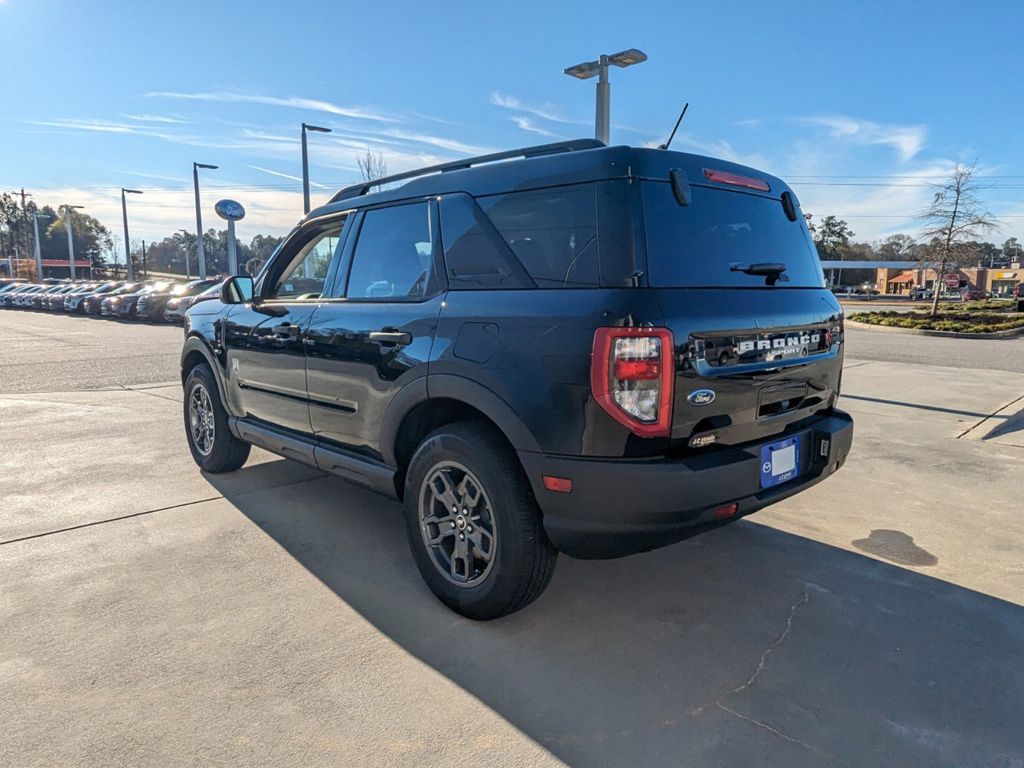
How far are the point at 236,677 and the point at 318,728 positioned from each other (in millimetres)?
497

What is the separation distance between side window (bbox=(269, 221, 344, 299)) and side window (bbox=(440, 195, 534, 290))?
3.44 feet

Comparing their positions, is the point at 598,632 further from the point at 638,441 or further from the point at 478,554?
the point at 638,441

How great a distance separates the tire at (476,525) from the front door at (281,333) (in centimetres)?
121

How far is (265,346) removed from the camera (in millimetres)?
4277

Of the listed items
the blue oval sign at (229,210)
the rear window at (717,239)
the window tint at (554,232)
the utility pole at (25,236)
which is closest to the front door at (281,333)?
the window tint at (554,232)

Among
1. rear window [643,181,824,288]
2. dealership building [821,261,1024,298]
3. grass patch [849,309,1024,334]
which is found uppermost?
dealership building [821,261,1024,298]

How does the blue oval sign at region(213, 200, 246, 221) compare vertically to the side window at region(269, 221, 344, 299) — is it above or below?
above

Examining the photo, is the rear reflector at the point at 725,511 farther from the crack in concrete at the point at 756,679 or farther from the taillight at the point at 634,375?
the crack in concrete at the point at 756,679

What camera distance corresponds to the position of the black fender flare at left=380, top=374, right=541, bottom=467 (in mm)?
2662

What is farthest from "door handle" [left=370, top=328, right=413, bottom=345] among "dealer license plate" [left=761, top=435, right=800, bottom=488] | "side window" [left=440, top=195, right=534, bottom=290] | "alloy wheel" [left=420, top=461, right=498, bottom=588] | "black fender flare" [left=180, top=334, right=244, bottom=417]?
"black fender flare" [left=180, top=334, right=244, bottom=417]

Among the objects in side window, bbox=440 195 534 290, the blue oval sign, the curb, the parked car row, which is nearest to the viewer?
side window, bbox=440 195 534 290

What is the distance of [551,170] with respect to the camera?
282 centimetres

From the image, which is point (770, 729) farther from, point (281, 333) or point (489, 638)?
point (281, 333)

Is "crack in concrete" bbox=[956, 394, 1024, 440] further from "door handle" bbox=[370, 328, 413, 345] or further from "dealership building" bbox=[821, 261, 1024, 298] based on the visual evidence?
"dealership building" bbox=[821, 261, 1024, 298]
